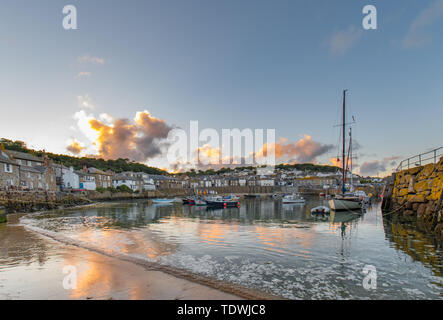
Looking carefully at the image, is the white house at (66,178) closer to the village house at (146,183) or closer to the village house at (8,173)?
the village house at (8,173)

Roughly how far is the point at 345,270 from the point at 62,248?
14.7m

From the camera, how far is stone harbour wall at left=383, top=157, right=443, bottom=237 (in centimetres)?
1973

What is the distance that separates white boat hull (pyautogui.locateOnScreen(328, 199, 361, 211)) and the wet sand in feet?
121

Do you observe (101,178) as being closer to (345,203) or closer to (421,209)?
(345,203)

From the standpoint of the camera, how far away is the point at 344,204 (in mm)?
39594

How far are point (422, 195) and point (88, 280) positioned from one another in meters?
31.3

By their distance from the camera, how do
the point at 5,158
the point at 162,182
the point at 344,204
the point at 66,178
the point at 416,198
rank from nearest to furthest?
1. the point at 416,198
2. the point at 344,204
3. the point at 5,158
4. the point at 66,178
5. the point at 162,182

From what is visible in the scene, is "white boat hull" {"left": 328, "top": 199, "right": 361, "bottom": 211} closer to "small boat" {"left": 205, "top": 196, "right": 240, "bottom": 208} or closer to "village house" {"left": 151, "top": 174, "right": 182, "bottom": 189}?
"small boat" {"left": 205, "top": 196, "right": 240, "bottom": 208}

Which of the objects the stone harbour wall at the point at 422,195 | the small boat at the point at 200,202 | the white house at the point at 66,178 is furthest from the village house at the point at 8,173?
the stone harbour wall at the point at 422,195

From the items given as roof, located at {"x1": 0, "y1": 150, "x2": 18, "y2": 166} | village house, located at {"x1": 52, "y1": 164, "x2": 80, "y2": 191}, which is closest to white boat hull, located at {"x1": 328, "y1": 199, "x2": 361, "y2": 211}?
roof, located at {"x1": 0, "y1": 150, "x2": 18, "y2": 166}

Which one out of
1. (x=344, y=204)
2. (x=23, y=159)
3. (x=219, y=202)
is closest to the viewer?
(x=344, y=204)

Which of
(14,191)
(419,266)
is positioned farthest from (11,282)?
(14,191)

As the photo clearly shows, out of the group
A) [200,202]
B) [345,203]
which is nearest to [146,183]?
[200,202]

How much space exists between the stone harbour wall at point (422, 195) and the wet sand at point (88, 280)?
2048 cm
